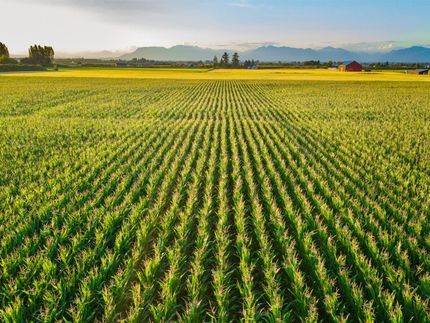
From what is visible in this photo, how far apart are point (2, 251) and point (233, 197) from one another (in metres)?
4.48

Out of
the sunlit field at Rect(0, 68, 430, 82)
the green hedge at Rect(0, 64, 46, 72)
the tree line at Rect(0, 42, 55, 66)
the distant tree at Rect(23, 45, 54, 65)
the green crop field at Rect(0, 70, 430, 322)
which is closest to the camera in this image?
the green crop field at Rect(0, 70, 430, 322)

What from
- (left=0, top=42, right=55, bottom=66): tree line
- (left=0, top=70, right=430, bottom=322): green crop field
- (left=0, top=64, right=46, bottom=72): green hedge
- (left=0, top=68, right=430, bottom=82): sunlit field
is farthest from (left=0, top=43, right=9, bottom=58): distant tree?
(left=0, top=70, right=430, bottom=322): green crop field

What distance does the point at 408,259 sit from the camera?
4945 mm

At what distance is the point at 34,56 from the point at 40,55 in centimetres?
266

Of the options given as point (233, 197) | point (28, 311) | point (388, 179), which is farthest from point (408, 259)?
point (28, 311)

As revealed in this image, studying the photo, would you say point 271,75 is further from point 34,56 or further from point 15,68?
point 34,56

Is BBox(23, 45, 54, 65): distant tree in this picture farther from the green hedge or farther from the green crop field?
the green crop field

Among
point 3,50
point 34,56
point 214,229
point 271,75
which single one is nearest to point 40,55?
point 34,56

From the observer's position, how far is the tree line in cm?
10593

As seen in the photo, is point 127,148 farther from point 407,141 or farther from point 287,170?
point 407,141

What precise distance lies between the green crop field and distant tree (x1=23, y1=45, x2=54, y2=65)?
127899 mm

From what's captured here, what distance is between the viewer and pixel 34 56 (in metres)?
130

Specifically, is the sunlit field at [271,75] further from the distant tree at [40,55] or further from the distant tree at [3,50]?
the distant tree at [3,50]

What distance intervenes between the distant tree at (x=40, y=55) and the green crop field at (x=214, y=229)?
128 m
